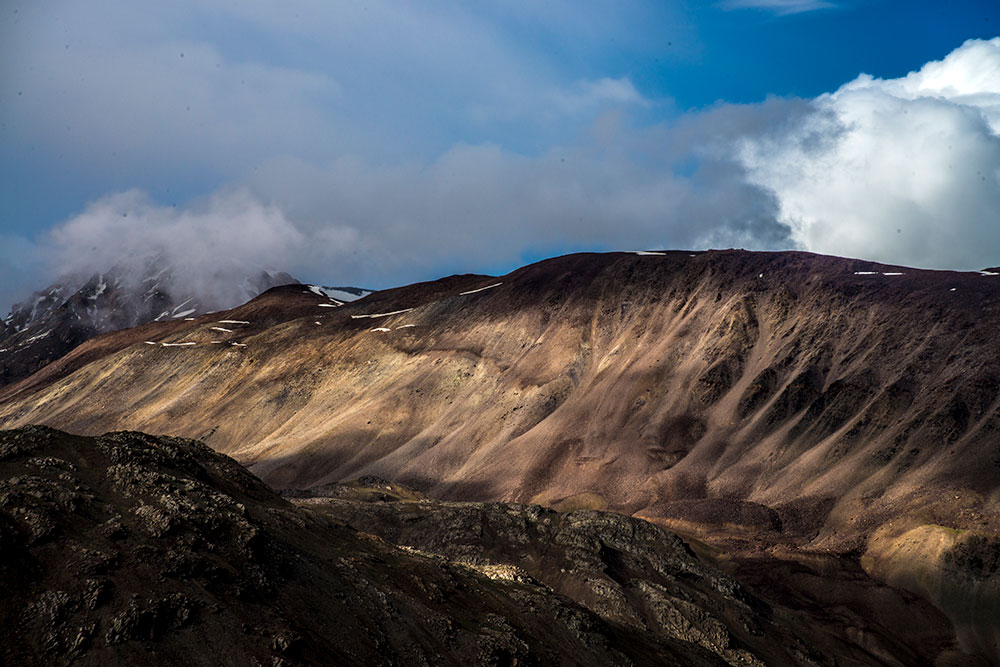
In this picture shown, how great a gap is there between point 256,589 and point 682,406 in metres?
79.3

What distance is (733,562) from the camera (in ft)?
244

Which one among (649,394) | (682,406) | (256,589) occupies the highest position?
(649,394)

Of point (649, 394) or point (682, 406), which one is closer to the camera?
point (682, 406)

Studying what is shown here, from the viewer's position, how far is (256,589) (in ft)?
94.9

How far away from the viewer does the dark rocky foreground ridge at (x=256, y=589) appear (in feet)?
80.5

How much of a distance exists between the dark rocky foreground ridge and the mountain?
23.0m

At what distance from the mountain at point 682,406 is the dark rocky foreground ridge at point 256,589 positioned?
23.0 m

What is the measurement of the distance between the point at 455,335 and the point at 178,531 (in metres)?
106

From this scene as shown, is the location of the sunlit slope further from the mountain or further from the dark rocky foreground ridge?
the dark rocky foreground ridge

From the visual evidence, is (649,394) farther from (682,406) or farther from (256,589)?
(256,589)

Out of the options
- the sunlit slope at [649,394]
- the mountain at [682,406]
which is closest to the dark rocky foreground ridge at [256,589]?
the mountain at [682,406]

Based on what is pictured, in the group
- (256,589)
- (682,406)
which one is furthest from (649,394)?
(256,589)

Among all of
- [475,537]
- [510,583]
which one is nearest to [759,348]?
[475,537]

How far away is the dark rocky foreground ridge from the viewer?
2453 centimetres
